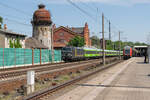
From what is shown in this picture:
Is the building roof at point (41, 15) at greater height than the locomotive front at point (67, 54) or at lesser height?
greater

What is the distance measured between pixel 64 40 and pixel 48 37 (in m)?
21.4

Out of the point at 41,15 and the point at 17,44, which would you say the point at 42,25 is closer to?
the point at 41,15

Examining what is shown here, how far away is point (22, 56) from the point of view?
30203 millimetres

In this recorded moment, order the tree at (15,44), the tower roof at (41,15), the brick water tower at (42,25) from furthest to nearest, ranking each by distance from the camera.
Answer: the brick water tower at (42,25) < the tower roof at (41,15) < the tree at (15,44)

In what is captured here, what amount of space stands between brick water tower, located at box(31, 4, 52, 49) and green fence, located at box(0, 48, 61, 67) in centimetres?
2663

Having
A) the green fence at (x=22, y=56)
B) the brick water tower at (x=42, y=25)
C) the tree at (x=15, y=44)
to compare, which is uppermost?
the brick water tower at (x=42, y=25)

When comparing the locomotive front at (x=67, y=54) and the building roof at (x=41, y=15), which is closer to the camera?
the locomotive front at (x=67, y=54)

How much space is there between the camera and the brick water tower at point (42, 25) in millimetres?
64688

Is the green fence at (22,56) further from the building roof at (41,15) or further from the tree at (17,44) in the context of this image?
the building roof at (41,15)

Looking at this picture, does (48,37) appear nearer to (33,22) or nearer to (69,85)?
(33,22)

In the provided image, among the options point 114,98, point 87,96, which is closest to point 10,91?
point 87,96

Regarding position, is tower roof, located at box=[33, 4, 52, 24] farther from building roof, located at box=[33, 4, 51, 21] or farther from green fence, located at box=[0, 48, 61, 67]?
green fence, located at box=[0, 48, 61, 67]

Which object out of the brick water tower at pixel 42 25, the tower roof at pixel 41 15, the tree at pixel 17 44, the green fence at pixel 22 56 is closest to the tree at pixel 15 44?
the tree at pixel 17 44

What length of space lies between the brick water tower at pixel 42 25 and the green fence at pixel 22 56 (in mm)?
26626
